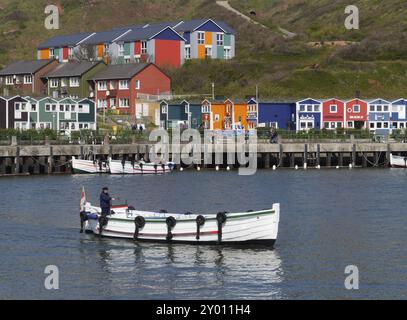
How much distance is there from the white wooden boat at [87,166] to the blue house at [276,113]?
39872mm

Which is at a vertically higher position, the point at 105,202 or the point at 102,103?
the point at 102,103

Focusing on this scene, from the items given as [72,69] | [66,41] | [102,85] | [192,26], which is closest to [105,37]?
[66,41]

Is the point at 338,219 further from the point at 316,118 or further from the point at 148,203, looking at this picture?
the point at 316,118

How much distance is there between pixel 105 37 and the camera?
7229 inches

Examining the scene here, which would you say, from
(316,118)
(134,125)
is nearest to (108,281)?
(134,125)

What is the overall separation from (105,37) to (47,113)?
5273cm

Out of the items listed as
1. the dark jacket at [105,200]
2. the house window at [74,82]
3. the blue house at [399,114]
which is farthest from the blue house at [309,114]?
the dark jacket at [105,200]

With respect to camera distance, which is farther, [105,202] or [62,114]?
[62,114]

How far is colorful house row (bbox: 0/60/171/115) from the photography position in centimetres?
15450

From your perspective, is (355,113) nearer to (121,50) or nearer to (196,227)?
(121,50)

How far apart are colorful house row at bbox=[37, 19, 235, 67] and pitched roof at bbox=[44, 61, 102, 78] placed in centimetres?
953

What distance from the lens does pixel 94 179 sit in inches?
3981

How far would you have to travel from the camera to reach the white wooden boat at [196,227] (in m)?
54.9
